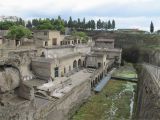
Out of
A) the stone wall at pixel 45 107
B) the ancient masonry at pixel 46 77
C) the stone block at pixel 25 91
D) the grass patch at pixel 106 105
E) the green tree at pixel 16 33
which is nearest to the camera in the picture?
the stone wall at pixel 45 107

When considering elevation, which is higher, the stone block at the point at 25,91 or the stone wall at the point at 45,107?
the stone block at the point at 25,91

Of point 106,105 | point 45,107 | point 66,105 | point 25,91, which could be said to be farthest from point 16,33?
point 25,91

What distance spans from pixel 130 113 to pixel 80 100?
4245 millimetres

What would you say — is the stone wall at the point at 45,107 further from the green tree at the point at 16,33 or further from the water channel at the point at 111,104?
the green tree at the point at 16,33

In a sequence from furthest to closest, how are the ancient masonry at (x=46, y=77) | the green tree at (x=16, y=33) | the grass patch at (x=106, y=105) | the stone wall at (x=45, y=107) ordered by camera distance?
1. the green tree at (x=16, y=33)
2. the grass patch at (x=106, y=105)
3. the ancient masonry at (x=46, y=77)
4. the stone wall at (x=45, y=107)

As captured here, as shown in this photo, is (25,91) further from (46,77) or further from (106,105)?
(46,77)

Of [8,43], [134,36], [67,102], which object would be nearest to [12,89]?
[67,102]

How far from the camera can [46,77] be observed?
822 inches

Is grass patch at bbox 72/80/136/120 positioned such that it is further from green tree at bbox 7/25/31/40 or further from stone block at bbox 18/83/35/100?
green tree at bbox 7/25/31/40

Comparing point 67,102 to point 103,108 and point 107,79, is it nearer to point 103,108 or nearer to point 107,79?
point 103,108

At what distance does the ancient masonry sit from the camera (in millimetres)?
8586

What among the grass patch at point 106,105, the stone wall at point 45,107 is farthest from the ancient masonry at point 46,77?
the grass patch at point 106,105

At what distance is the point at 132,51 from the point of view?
40000 mm

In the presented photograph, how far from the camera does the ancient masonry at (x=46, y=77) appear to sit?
8586mm
